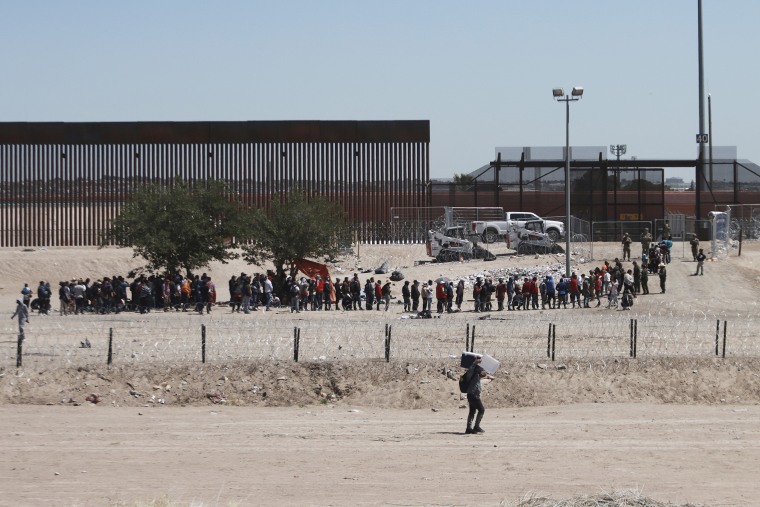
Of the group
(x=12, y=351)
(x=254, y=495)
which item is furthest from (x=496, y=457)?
(x=12, y=351)

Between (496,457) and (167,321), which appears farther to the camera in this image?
(167,321)

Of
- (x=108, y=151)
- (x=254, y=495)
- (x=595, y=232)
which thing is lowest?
(x=254, y=495)

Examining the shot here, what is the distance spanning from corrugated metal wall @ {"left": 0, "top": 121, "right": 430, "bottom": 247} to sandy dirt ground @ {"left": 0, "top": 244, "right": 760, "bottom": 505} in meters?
38.6

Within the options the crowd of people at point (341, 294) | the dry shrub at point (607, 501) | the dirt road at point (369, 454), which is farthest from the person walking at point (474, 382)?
the crowd of people at point (341, 294)

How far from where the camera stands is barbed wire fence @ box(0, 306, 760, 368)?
23156 millimetres

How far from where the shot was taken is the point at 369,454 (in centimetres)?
1689

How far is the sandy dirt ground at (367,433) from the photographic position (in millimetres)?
14703

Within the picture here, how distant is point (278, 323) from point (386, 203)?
1382 inches

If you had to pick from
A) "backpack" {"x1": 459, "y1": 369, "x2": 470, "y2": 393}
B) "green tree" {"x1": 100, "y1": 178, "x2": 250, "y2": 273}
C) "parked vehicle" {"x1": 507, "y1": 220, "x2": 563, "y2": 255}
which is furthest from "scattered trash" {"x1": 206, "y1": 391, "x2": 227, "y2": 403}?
"parked vehicle" {"x1": 507, "y1": 220, "x2": 563, "y2": 255}

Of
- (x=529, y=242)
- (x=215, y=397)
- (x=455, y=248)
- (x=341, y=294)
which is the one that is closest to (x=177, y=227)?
(x=341, y=294)

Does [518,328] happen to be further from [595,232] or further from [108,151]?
[108,151]

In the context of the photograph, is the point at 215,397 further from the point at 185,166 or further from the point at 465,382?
the point at 185,166

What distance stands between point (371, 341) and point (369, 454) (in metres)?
8.87

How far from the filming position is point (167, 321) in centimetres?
3244
